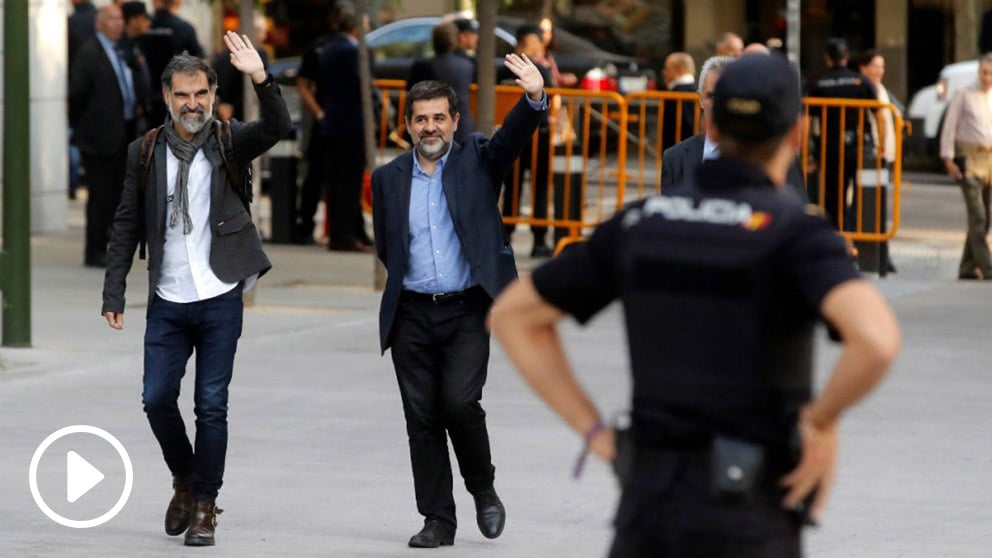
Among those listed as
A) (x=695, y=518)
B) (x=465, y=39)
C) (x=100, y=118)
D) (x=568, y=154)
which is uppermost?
(x=465, y=39)

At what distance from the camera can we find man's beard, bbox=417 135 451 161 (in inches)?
270

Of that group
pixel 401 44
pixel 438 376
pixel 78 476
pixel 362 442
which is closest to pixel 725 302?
pixel 438 376

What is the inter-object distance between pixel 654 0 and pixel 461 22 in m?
17.3

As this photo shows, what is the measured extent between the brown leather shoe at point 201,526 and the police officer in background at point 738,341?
3484mm

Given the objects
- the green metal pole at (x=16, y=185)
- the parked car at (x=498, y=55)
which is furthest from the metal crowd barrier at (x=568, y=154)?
the parked car at (x=498, y=55)

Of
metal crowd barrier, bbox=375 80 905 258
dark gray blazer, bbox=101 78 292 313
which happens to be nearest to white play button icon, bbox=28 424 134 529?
dark gray blazer, bbox=101 78 292 313

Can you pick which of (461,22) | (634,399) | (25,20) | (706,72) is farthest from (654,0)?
(634,399)

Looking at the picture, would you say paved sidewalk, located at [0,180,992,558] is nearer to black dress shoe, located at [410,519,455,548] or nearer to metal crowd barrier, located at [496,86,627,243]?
black dress shoe, located at [410,519,455,548]

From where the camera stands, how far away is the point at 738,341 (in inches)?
137

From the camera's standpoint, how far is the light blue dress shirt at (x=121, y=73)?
15.0 m

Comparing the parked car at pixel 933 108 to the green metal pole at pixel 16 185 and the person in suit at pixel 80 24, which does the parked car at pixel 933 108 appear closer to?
the person in suit at pixel 80 24

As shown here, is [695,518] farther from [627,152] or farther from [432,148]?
[627,152]

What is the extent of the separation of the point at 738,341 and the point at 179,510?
12.7 feet

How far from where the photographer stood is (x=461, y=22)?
16984 millimetres
